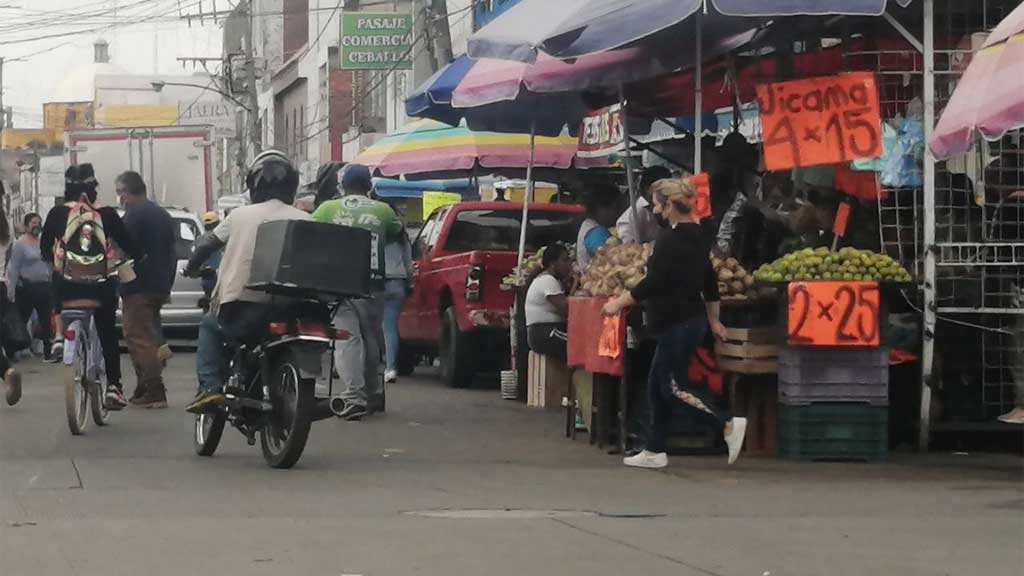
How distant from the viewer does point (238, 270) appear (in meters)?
11.8

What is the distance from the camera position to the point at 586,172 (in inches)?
900

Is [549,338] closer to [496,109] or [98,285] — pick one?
[496,109]

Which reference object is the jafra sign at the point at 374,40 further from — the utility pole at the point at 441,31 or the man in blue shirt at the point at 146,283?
the man in blue shirt at the point at 146,283

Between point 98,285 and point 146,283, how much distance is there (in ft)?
5.56

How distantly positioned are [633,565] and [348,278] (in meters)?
4.26

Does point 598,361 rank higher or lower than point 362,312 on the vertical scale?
lower

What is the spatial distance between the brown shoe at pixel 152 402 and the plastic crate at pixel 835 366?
6175mm

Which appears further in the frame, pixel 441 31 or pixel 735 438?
pixel 441 31

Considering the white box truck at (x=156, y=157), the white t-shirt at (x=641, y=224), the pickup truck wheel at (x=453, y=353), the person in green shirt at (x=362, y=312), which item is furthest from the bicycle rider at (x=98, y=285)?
the white box truck at (x=156, y=157)

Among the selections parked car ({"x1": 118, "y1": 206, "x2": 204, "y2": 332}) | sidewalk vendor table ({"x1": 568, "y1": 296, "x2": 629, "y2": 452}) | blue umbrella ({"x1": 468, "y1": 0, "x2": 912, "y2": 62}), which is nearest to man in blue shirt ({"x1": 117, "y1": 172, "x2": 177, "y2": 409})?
blue umbrella ({"x1": 468, "y1": 0, "x2": 912, "y2": 62})

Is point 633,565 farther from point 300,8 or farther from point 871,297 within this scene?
point 300,8

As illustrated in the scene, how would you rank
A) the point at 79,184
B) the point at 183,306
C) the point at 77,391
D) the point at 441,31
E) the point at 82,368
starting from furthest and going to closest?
the point at 441,31 < the point at 183,306 < the point at 79,184 < the point at 82,368 < the point at 77,391

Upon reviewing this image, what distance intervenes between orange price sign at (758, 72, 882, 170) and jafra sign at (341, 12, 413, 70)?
65.7 ft

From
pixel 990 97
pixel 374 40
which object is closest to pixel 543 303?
pixel 990 97
